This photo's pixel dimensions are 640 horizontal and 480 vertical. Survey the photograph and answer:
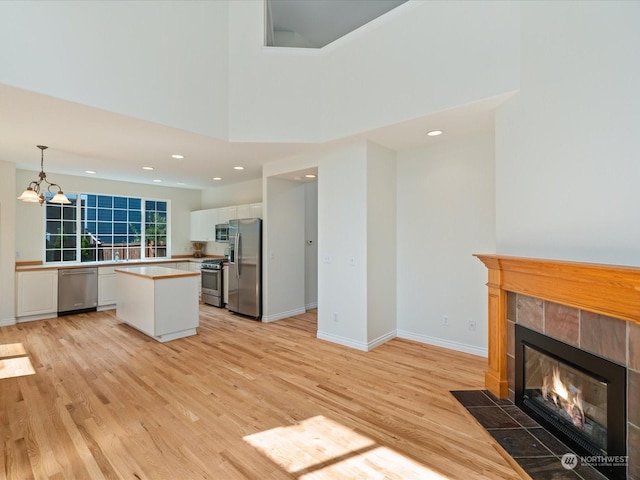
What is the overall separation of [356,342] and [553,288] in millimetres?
2364

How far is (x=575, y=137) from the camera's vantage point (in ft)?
7.16

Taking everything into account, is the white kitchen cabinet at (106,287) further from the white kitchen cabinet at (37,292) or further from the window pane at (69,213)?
the window pane at (69,213)

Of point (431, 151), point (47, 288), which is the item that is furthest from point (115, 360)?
point (431, 151)

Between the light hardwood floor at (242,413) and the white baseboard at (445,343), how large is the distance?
140mm

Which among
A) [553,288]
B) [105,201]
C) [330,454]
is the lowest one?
[330,454]

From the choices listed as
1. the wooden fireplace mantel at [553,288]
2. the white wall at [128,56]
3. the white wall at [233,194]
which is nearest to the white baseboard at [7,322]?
the white wall at [233,194]

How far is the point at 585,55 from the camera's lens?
84.1 inches

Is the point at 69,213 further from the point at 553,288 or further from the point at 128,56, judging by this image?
the point at 553,288

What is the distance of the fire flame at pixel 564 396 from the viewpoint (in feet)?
6.65

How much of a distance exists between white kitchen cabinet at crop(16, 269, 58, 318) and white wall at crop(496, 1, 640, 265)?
23.1 ft

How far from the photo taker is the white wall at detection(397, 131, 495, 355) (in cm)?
358

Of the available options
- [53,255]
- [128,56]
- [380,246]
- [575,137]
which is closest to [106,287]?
[53,255]

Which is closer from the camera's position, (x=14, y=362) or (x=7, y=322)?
(x=14, y=362)

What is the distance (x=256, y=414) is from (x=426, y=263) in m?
2.72
